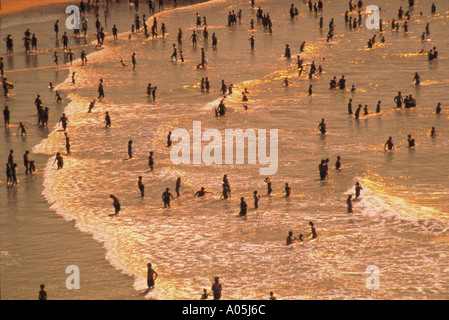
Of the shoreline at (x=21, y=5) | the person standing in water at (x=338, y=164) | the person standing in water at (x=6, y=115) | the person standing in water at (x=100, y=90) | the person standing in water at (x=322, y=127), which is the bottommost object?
the person standing in water at (x=338, y=164)

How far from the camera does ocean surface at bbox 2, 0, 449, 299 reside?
3300 centimetres

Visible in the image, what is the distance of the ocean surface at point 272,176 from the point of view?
3300 cm

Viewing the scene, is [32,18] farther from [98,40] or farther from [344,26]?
[344,26]

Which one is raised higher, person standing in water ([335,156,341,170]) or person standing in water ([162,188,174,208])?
person standing in water ([335,156,341,170])

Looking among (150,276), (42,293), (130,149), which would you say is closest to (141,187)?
(130,149)

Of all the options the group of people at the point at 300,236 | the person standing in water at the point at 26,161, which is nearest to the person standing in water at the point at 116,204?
the person standing in water at the point at 26,161

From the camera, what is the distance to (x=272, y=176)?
4403 cm

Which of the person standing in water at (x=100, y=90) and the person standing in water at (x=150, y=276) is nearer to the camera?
the person standing in water at (x=150, y=276)

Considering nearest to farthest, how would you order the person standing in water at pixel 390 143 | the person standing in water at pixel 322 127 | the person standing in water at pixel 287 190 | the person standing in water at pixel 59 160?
the person standing in water at pixel 287 190, the person standing in water at pixel 59 160, the person standing in water at pixel 390 143, the person standing in water at pixel 322 127

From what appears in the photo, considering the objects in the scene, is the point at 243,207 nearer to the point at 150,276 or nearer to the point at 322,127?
the point at 150,276

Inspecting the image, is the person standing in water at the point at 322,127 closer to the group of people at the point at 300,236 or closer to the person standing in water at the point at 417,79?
the person standing in water at the point at 417,79

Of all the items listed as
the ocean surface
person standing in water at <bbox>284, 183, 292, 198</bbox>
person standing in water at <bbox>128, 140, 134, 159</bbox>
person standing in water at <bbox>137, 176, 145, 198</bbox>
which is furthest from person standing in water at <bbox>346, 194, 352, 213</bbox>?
person standing in water at <bbox>128, 140, 134, 159</bbox>

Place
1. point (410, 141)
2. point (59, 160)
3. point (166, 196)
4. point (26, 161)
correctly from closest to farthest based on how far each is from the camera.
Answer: point (166, 196), point (26, 161), point (59, 160), point (410, 141)

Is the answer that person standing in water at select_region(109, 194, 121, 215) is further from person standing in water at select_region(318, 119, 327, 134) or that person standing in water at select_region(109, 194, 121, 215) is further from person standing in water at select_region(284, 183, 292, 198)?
person standing in water at select_region(318, 119, 327, 134)
